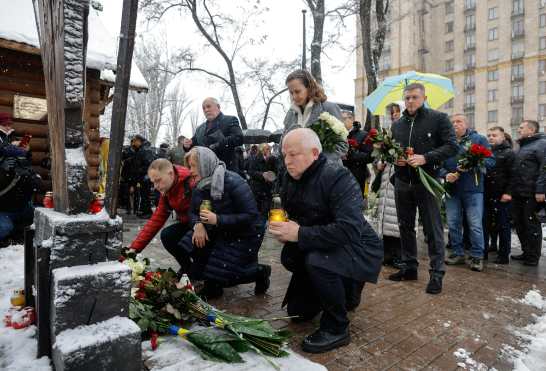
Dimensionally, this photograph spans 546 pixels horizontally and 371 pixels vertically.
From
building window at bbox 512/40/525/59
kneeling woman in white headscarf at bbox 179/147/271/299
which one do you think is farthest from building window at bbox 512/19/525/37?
kneeling woman in white headscarf at bbox 179/147/271/299

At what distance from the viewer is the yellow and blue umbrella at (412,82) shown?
5.59 m

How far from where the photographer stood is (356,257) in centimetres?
277

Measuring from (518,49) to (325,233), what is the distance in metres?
56.2

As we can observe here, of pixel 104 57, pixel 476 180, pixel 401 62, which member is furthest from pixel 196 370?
pixel 401 62

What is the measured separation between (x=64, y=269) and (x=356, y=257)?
188 centimetres

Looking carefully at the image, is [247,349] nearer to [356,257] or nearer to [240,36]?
[356,257]

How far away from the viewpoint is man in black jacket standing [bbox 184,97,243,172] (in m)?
5.72

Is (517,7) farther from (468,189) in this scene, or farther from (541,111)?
(468,189)

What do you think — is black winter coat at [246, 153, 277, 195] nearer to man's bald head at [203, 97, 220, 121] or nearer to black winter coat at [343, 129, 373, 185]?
black winter coat at [343, 129, 373, 185]

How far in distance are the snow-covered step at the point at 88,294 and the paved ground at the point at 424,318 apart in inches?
50.2

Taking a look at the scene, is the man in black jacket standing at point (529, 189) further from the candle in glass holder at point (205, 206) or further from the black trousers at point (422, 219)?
the candle in glass holder at point (205, 206)

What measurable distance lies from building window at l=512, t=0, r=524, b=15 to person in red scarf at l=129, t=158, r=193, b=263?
57.4m

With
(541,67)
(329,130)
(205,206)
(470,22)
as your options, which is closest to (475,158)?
(329,130)

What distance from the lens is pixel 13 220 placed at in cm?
523
